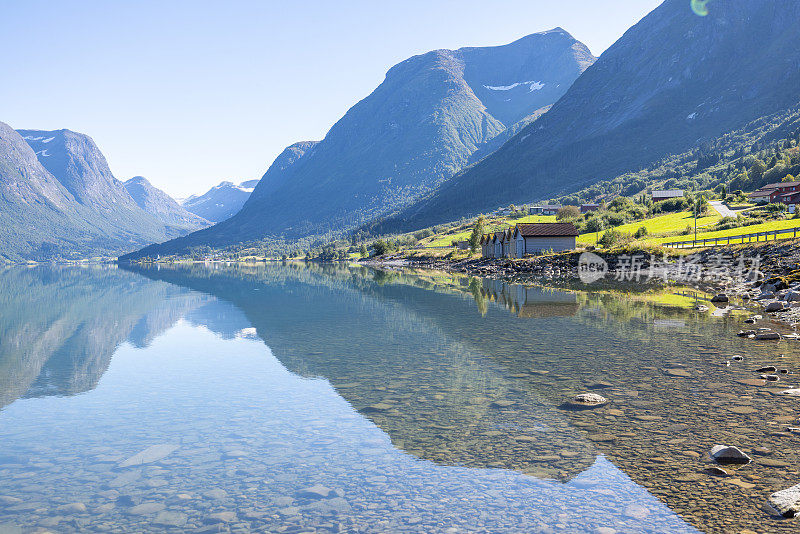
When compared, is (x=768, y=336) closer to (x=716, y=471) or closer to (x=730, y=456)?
(x=730, y=456)

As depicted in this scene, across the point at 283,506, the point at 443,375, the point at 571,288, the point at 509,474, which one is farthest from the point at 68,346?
the point at 571,288

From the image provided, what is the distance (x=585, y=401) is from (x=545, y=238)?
8530cm

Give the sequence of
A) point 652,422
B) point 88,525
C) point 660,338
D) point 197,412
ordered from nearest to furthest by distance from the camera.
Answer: point 88,525 → point 652,422 → point 197,412 → point 660,338

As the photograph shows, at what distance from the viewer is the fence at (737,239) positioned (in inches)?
2235

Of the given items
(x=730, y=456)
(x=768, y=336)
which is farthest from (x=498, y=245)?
(x=730, y=456)

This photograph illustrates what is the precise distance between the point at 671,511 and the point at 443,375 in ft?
40.9

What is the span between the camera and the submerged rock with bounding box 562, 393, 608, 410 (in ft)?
55.6

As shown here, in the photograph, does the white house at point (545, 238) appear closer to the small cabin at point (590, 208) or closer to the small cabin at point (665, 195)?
the small cabin at point (665, 195)

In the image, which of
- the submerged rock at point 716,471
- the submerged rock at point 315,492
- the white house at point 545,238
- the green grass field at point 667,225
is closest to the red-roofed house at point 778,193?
the green grass field at point 667,225

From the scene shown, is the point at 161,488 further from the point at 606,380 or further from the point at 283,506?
the point at 606,380

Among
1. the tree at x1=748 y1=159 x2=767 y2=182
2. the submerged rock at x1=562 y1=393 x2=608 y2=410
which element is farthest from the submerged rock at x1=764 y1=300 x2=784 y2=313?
the tree at x1=748 y1=159 x2=767 y2=182

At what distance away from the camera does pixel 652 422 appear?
49.4 ft

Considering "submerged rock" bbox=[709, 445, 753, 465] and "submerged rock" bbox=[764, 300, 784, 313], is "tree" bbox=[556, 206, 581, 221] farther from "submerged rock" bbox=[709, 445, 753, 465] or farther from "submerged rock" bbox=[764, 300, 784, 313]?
"submerged rock" bbox=[709, 445, 753, 465]

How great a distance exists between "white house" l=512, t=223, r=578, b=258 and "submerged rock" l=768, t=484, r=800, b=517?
88.9 m
